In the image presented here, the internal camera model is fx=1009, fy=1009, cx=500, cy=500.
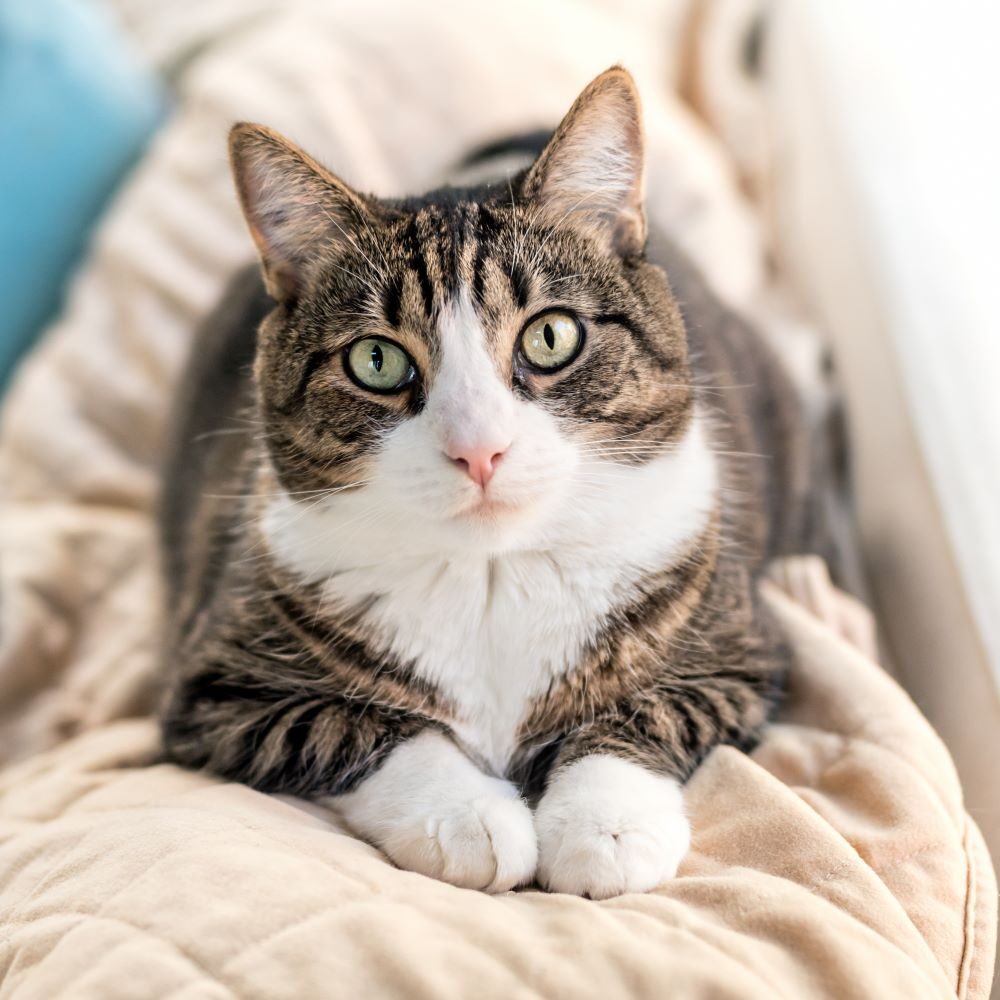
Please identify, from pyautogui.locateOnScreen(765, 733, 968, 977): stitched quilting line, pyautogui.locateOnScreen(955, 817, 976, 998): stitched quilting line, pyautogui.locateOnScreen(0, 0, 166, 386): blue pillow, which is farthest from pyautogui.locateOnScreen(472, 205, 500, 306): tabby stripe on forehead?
pyautogui.locateOnScreen(0, 0, 166, 386): blue pillow

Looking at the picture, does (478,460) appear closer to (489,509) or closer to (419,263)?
(489,509)

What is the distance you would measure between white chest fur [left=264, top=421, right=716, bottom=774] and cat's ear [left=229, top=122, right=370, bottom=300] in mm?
287

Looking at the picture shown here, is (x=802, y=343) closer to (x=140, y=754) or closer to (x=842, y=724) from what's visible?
(x=842, y=724)

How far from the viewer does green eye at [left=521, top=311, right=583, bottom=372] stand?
1.07 meters

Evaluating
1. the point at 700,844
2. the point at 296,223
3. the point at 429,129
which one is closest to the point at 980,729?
the point at 700,844

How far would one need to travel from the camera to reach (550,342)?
3.54 feet

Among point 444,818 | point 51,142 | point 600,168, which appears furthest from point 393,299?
point 51,142

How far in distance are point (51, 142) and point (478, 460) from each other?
1.58 meters

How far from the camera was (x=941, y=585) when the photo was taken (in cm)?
135

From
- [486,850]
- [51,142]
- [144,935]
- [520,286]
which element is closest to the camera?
[144,935]

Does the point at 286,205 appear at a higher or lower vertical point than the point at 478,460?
higher

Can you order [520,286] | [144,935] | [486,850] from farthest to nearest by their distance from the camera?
[520,286] < [486,850] < [144,935]

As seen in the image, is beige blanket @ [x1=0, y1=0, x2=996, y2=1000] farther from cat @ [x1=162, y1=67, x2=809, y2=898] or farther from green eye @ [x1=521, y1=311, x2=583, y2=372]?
green eye @ [x1=521, y1=311, x2=583, y2=372]

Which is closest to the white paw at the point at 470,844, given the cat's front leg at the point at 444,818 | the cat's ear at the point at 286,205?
the cat's front leg at the point at 444,818
